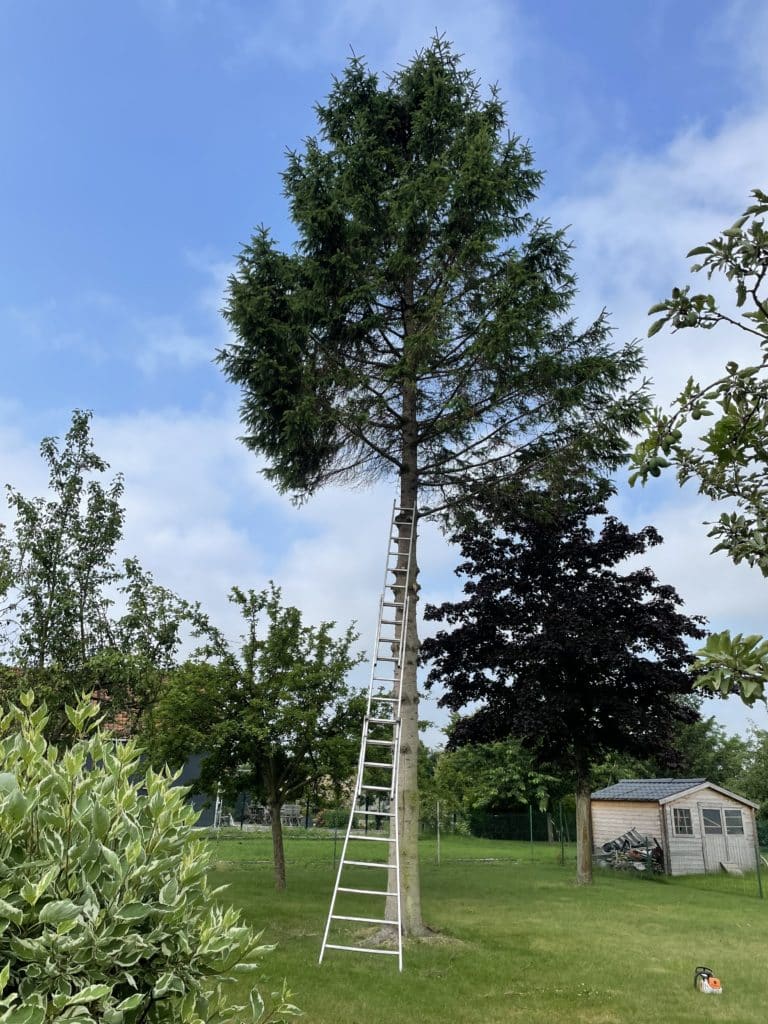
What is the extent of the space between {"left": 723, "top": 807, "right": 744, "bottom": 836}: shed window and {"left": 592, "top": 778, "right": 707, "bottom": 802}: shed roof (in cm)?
132

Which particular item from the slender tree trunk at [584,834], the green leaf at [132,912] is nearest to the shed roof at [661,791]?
the slender tree trunk at [584,834]

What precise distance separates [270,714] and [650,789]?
19.1 metres

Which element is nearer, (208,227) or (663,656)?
(208,227)

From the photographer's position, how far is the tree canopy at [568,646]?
19734mm

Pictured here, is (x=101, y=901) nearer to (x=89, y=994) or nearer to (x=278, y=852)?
(x=89, y=994)

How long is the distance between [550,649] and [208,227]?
1322cm

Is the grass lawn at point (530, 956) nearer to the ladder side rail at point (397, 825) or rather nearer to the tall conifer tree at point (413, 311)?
the ladder side rail at point (397, 825)

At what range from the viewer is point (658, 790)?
27703 mm

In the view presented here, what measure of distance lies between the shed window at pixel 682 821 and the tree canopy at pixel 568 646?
259 inches

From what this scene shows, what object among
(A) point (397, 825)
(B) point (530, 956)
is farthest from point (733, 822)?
(A) point (397, 825)

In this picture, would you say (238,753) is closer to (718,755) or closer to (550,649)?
(550,649)

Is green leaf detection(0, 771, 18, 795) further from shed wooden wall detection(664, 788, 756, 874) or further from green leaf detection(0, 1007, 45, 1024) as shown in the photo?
shed wooden wall detection(664, 788, 756, 874)

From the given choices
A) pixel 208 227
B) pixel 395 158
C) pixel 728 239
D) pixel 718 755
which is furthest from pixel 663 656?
pixel 718 755

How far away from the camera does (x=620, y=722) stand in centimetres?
2011
